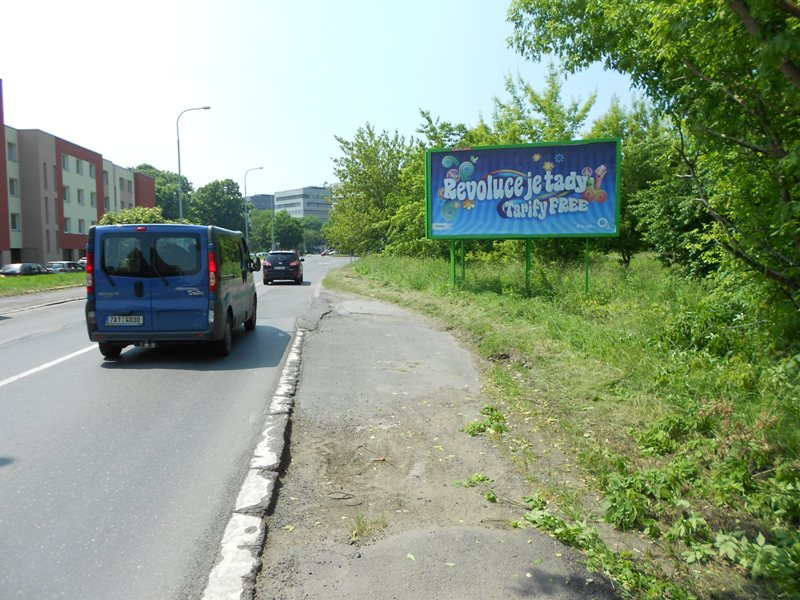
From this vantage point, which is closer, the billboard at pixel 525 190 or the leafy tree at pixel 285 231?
the billboard at pixel 525 190

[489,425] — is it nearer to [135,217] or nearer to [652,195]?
[652,195]

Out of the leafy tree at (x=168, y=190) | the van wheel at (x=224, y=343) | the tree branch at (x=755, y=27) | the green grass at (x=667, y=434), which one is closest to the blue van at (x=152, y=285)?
the van wheel at (x=224, y=343)

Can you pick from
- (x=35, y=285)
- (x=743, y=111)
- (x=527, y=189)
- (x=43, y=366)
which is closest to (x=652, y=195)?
(x=527, y=189)

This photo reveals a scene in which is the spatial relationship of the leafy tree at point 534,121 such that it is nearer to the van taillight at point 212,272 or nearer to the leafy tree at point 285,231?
the van taillight at point 212,272

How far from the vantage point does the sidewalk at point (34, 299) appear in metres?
20.5

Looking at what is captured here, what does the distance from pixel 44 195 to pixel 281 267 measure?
3685 centimetres

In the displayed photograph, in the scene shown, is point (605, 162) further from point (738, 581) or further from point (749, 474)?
point (738, 581)

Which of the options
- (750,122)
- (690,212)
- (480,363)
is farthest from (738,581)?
(690,212)

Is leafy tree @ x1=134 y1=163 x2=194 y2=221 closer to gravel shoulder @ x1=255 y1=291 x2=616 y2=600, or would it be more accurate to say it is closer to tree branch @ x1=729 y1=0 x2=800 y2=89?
gravel shoulder @ x1=255 y1=291 x2=616 y2=600

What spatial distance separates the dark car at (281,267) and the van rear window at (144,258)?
21380mm

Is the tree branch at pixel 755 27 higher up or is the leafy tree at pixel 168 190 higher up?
the leafy tree at pixel 168 190

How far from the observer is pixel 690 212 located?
16922mm

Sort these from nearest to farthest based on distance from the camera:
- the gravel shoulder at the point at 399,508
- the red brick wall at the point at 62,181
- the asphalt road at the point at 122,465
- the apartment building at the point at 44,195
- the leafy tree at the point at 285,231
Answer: the gravel shoulder at the point at 399,508, the asphalt road at the point at 122,465, the apartment building at the point at 44,195, the red brick wall at the point at 62,181, the leafy tree at the point at 285,231

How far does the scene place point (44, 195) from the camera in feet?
190
